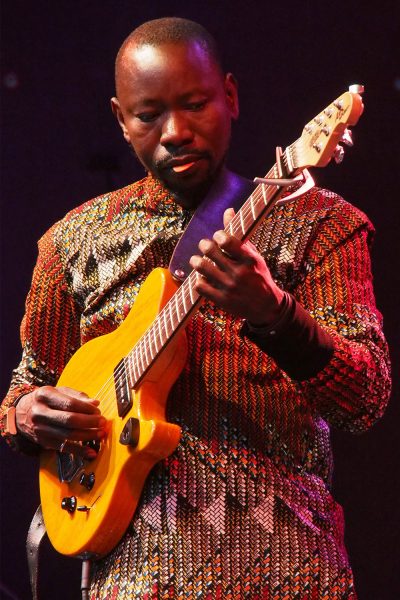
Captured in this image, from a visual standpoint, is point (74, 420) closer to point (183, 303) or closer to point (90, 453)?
point (90, 453)

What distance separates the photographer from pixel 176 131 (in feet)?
6.73

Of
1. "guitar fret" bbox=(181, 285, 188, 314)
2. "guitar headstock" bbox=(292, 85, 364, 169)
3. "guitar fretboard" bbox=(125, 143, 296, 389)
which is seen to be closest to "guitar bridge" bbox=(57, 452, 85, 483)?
"guitar fretboard" bbox=(125, 143, 296, 389)

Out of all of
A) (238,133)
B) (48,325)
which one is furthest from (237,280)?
(238,133)

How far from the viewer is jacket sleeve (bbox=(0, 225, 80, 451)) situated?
2.42 meters

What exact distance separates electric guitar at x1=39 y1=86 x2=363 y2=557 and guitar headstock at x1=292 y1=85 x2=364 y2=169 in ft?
0.09

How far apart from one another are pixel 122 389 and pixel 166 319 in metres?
0.19

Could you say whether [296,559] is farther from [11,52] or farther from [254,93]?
[11,52]

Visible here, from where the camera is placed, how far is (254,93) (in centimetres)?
326

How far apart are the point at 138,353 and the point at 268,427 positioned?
0.30 meters

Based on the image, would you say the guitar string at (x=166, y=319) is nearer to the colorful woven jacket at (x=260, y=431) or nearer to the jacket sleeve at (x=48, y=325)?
the colorful woven jacket at (x=260, y=431)

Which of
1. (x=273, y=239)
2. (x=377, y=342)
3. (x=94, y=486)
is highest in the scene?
(x=273, y=239)

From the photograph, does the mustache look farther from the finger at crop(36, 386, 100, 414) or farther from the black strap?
the black strap

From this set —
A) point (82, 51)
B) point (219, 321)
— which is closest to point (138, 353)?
point (219, 321)

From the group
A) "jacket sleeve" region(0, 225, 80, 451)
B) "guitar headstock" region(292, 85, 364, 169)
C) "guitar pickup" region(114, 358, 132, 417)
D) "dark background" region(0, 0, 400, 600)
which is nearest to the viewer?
"guitar headstock" region(292, 85, 364, 169)
